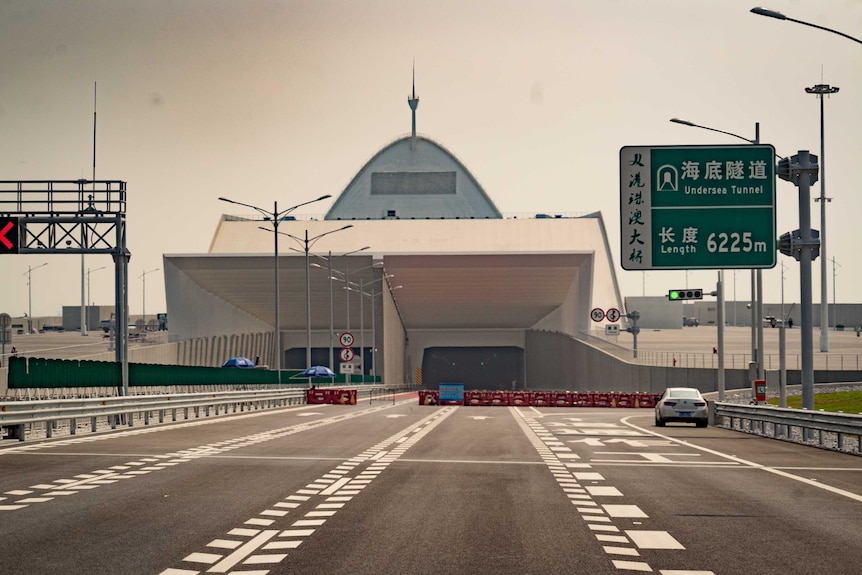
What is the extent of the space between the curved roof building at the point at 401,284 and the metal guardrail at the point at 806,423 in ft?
170

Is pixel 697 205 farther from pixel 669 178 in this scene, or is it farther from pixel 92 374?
pixel 92 374

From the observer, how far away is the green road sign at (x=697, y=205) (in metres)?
34.0

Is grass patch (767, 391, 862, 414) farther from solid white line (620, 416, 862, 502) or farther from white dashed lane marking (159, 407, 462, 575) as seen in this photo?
white dashed lane marking (159, 407, 462, 575)

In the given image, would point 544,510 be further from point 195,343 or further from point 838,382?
point 195,343

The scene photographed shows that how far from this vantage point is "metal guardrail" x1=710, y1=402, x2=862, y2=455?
2693 centimetres

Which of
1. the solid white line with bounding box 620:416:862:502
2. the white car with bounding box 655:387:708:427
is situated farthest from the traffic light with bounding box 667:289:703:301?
the solid white line with bounding box 620:416:862:502

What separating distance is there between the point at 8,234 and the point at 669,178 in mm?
19304

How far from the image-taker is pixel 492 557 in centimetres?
1020

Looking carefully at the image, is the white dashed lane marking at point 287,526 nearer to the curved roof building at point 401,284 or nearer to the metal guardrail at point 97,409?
the metal guardrail at point 97,409

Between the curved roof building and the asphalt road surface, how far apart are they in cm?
6695

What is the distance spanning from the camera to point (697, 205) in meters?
34.2

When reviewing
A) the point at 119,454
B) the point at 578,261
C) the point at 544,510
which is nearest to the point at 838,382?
the point at 578,261

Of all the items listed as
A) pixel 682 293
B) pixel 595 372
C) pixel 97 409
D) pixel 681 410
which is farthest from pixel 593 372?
pixel 97 409

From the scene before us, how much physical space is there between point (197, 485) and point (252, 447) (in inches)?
324
